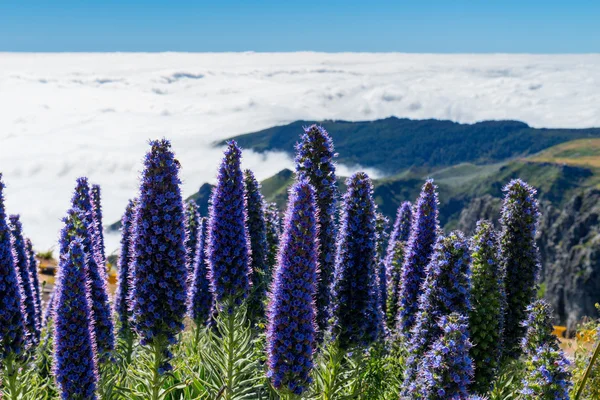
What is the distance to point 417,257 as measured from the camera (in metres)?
12.0

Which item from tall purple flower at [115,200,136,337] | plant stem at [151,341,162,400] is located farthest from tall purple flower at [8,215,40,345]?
plant stem at [151,341,162,400]

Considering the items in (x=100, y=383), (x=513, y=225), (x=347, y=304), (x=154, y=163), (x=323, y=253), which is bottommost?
(x=100, y=383)

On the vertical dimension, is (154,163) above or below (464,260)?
A: above

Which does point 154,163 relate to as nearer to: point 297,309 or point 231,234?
point 231,234

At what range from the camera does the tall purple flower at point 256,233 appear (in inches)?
537

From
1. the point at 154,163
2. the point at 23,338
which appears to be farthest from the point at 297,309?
the point at 23,338

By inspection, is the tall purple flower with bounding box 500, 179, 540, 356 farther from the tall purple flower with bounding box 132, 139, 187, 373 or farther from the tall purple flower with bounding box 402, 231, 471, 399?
the tall purple flower with bounding box 132, 139, 187, 373

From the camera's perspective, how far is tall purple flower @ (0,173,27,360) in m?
9.03

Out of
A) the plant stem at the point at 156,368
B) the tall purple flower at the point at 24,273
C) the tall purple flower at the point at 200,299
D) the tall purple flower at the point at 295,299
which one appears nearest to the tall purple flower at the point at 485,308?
the tall purple flower at the point at 295,299

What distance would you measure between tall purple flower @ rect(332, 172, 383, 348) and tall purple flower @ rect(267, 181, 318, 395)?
2.41 m

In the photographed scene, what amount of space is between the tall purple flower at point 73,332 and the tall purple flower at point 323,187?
196 inches

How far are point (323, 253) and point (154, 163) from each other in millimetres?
4440

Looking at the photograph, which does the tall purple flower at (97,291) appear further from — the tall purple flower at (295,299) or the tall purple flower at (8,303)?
the tall purple flower at (295,299)

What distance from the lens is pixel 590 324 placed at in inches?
489
